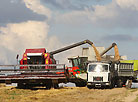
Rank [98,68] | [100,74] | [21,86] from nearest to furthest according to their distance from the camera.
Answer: [21,86]
[100,74]
[98,68]

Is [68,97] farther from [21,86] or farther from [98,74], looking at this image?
[98,74]

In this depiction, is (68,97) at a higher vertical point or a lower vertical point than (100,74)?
lower

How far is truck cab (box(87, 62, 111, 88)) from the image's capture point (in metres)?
29.8

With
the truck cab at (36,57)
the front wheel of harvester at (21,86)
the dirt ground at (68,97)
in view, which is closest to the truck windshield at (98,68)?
the truck cab at (36,57)

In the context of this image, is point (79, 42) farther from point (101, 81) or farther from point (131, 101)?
point (131, 101)

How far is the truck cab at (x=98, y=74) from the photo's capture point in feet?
97.7

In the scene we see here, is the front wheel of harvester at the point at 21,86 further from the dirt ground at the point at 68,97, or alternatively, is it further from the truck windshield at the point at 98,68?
the truck windshield at the point at 98,68

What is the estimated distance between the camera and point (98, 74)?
29.9 meters

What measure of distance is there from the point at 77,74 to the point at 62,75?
7000 millimetres

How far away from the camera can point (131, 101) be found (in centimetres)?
1688

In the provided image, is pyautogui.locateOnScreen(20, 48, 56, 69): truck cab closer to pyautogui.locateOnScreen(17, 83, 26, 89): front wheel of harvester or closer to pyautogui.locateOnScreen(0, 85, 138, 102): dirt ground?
pyautogui.locateOnScreen(17, 83, 26, 89): front wheel of harvester

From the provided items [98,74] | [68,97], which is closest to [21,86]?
[98,74]

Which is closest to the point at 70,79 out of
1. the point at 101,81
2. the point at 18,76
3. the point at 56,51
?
the point at 101,81

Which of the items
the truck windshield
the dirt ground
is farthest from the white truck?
the dirt ground
